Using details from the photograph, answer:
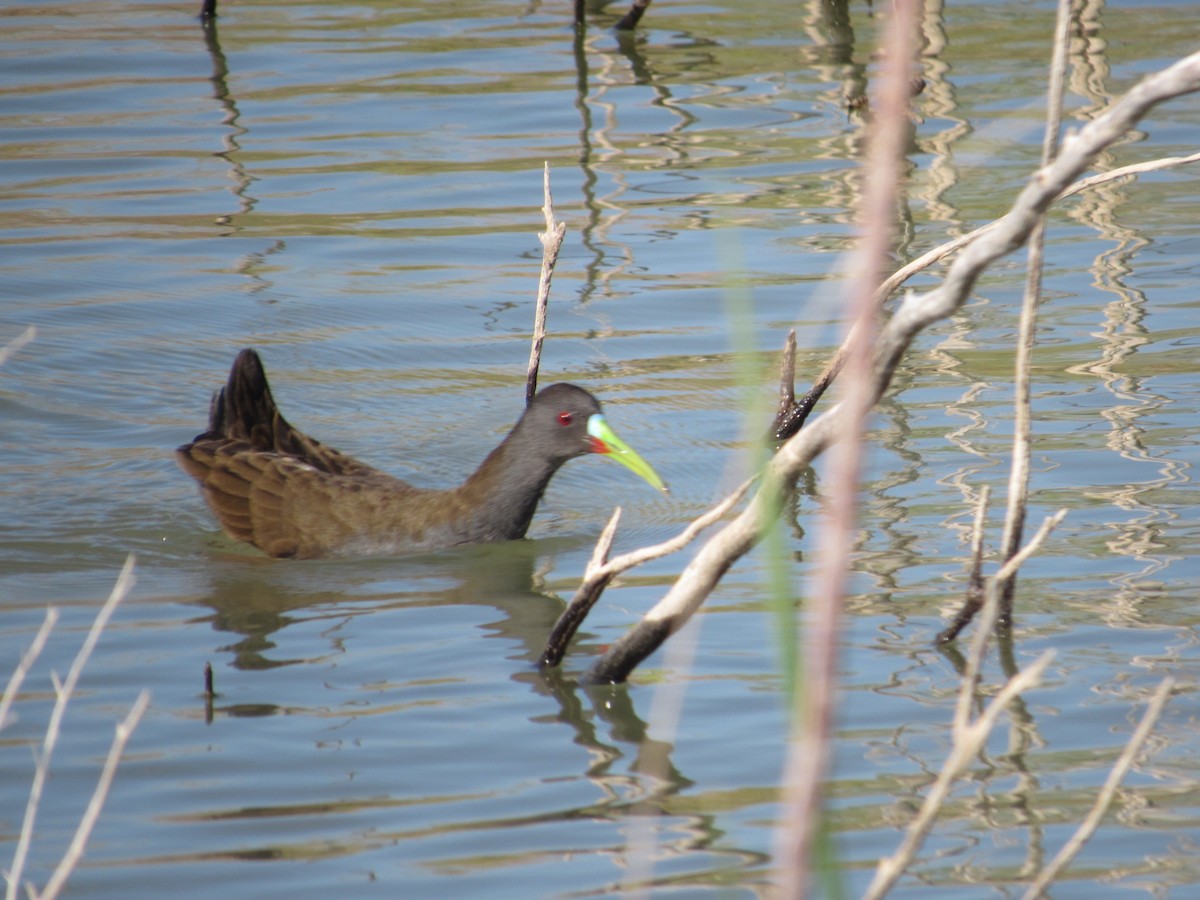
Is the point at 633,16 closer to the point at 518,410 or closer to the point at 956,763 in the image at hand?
the point at 518,410

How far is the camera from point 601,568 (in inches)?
199

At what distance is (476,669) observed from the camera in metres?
5.80

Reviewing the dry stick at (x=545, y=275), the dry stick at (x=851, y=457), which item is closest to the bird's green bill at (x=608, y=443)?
the dry stick at (x=545, y=275)

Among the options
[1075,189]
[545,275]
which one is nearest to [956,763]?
[1075,189]

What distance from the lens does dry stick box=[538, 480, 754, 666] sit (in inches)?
177

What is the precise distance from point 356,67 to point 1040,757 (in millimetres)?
12490

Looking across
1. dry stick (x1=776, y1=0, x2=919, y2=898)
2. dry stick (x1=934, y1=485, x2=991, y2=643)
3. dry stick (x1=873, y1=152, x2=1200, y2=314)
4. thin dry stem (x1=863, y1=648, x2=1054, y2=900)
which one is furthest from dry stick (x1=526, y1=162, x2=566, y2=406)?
dry stick (x1=776, y1=0, x2=919, y2=898)

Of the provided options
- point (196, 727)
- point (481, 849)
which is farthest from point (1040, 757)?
point (196, 727)

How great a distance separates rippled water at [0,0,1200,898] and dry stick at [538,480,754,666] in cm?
14

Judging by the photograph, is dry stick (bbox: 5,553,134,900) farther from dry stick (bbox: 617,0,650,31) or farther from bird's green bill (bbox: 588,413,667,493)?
dry stick (bbox: 617,0,650,31)

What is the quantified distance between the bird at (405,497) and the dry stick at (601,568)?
4.62 feet

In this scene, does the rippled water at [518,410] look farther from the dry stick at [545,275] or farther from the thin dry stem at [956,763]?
the dry stick at [545,275]

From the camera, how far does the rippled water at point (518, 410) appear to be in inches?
183

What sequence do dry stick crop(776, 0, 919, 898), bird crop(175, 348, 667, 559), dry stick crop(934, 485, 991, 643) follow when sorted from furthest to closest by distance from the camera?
bird crop(175, 348, 667, 559)
dry stick crop(934, 485, 991, 643)
dry stick crop(776, 0, 919, 898)
